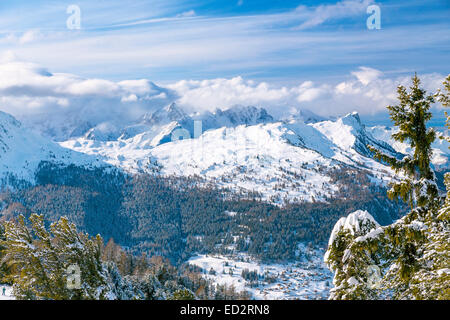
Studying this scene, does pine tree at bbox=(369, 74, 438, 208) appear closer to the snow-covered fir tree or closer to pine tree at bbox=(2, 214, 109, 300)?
the snow-covered fir tree

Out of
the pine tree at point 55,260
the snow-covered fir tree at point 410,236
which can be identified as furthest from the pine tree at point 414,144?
the pine tree at point 55,260

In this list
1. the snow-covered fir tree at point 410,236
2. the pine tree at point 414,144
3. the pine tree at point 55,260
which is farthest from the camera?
the pine tree at point 55,260

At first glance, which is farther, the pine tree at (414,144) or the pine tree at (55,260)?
the pine tree at (55,260)

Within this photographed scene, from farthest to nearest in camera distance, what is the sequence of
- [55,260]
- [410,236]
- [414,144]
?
[55,260], [414,144], [410,236]

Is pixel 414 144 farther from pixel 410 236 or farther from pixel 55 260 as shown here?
pixel 55 260

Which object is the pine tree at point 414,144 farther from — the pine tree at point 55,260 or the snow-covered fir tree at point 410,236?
the pine tree at point 55,260

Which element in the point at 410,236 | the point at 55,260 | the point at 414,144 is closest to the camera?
the point at 410,236

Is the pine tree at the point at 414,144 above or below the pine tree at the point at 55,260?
above

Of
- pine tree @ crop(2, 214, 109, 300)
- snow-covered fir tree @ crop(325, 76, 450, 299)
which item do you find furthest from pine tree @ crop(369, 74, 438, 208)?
pine tree @ crop(2, 214, 109, 300)

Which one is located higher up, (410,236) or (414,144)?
(414,144)

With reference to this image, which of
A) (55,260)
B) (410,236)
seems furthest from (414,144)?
(55,260)

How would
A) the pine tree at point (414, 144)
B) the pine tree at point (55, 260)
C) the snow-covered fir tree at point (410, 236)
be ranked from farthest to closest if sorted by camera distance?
the pine tree at point (55, 260), the pine tree at point (414, 144), the snow-covered fir tree at point (410, 236)
